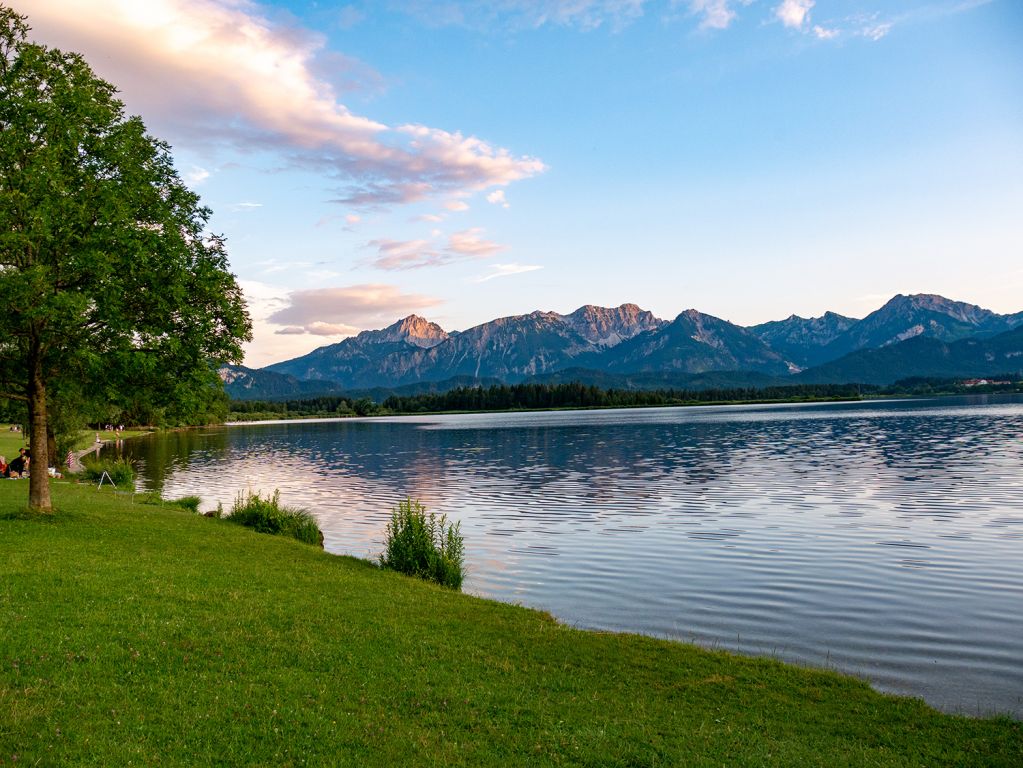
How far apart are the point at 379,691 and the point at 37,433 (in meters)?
24.5

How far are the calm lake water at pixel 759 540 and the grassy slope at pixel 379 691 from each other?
4009 mm

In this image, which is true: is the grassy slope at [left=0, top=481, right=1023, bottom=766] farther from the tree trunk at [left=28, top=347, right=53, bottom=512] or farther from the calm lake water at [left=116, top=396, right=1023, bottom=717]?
the tree trunk at [left=28, top=347, right=53, bottom=512]

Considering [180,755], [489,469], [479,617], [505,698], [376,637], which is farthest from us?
[489,469]

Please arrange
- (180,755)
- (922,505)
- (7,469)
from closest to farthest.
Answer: (180,755), (922,505), (7,469)

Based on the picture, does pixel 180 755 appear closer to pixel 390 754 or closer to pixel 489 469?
pixel 390 754

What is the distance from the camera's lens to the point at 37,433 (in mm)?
30047

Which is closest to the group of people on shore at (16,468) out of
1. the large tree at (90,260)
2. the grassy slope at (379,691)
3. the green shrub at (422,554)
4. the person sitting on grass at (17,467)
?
the person sitting on grass at (17,467)

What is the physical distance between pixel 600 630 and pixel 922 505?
33.3 m

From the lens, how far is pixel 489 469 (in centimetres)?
7875

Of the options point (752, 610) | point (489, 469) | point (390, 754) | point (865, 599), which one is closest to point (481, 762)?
point (390, 754)

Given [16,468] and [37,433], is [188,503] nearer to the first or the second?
[16,468]

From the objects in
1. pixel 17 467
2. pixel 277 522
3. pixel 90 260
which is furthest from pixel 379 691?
pixel 17 467

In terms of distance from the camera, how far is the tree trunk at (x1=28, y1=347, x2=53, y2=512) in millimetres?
29984

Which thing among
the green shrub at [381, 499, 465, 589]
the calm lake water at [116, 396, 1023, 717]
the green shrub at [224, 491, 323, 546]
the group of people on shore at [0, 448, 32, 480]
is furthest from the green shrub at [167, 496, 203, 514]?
the green shrub at [381, 499, 465, 589]
